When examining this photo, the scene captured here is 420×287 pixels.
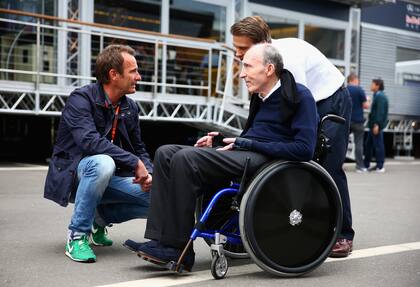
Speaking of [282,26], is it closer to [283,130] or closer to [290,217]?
[283,130]

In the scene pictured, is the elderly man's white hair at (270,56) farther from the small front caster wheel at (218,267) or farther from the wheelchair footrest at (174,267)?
the wheelchair footrest at (174,267)

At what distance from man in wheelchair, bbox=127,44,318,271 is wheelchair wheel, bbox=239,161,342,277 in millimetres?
113

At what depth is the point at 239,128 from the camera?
1271 centimetres

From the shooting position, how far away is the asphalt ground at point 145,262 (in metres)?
3.53

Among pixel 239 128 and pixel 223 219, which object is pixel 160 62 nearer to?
pixel 239 128

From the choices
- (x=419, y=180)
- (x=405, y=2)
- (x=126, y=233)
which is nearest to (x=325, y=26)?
(x=405, y=2)

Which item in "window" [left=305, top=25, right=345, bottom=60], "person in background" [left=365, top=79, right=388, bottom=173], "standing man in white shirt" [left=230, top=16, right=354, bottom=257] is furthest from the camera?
"window" [left=305, top=25, right=345, bottom=60]

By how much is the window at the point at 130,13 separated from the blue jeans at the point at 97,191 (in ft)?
30.8

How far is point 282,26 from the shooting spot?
16.1 metres

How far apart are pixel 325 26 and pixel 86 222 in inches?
554

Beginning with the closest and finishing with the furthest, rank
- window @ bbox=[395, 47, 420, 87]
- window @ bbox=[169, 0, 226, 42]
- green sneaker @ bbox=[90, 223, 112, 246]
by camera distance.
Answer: green sneaker @ bbox=[90, 223, 112, 246] < window @ bbox=[169, 0, 226, 42] < window @ bbox=[395, 47, 420, 87]

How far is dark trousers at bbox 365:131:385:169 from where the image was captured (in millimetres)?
12086

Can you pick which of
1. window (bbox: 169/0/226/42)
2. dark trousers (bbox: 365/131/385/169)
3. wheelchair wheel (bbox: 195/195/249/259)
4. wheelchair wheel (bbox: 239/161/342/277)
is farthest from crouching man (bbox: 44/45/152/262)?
window (bbox: 169/0/226/42)

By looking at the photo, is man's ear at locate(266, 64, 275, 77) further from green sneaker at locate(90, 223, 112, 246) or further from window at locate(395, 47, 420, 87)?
window at locate(395, 47, 420, 87)
